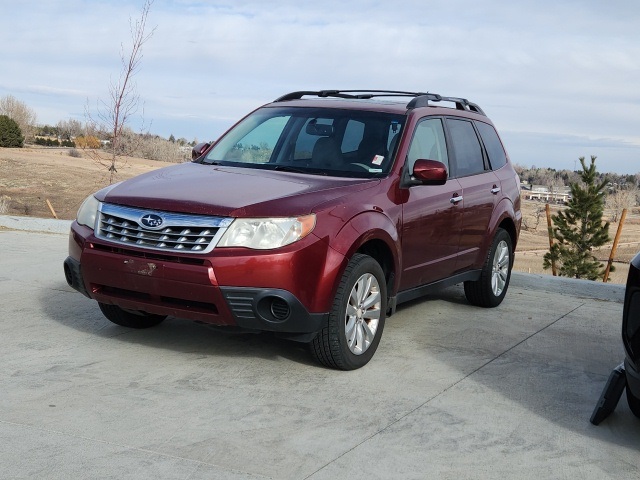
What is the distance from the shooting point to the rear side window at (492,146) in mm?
8344

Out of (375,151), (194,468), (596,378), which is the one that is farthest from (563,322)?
(194,468)

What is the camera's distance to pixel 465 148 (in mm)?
7848

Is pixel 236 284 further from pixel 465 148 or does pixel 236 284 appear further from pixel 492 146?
pixel 492 146

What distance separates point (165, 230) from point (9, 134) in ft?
210

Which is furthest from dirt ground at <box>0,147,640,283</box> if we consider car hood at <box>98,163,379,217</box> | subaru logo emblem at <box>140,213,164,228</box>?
subaru logo emblem at <box>140,213,164,228</box>

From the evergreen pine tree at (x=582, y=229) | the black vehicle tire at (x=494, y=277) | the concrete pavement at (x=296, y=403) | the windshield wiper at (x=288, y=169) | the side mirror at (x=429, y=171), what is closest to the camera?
the concrete pavement at (x=296, y=403)

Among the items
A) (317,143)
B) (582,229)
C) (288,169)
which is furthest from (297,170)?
(582,229)

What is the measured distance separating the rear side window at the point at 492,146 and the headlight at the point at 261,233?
11.5 feet

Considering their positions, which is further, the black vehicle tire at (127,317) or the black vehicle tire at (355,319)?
the black vehicle tire at (127,317)

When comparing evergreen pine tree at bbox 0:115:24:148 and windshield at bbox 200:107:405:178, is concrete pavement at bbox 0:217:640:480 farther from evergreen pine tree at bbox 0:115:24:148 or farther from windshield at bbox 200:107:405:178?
evergreen pine tree at bbox 0:115:24:148

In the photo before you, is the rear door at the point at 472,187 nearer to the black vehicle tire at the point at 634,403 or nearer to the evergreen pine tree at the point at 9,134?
the black vehicle tire at the point at 634,403

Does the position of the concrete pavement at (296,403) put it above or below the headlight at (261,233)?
below

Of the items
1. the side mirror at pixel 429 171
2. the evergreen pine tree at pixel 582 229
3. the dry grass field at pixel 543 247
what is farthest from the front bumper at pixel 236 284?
the evergreen pine tree at pixel 582 229

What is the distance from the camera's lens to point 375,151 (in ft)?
21.7
